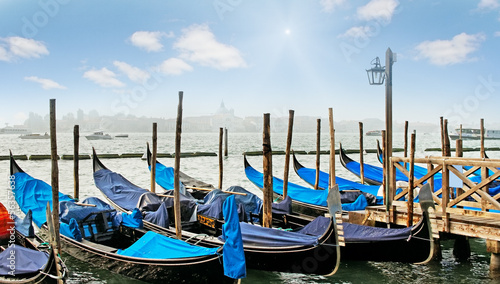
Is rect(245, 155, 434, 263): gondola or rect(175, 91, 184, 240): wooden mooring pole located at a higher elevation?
rect(175, 91, 184, 240): wooden mooring pole

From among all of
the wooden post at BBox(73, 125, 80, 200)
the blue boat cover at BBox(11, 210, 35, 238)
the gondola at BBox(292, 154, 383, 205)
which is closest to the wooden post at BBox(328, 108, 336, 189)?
the gondola at BBox(292, 154, 383, 205)

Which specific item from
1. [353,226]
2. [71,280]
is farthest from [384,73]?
[71,280]

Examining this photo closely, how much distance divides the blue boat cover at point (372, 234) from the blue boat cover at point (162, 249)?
7.40 feet

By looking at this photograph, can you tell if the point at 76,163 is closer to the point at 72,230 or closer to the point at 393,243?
the point at 72,230

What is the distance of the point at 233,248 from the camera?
13.1 ft

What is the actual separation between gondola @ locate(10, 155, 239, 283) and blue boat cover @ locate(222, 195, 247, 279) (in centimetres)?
19

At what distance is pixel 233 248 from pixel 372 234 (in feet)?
7.93

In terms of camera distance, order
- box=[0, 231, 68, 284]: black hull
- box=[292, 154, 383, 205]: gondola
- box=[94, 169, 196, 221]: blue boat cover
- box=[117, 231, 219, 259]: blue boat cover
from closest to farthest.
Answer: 1. box=[0, 231, 68, 284]: black hull
2. box=[117, 231, 219, 259]: blue boat cover
3. box=[94, 169, 196, 221]: blue boat cover
4. box=[292, 154, 383, 205]: gondola

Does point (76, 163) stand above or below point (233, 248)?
above

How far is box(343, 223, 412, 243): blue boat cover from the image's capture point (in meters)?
5.21

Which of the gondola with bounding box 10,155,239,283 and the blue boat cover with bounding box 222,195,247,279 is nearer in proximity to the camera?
the blue boat cover with bounding box 222,195,247,279

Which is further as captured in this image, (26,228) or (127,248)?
(26,228)

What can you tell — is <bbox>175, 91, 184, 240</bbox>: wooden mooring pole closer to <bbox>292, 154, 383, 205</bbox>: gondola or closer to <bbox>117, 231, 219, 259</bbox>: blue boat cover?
<bbox>117, 231, 219, 259</bbox>: blue boat cover

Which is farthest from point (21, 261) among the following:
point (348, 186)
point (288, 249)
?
point (348, 186)
